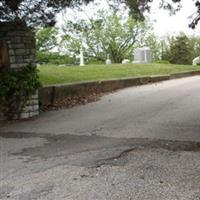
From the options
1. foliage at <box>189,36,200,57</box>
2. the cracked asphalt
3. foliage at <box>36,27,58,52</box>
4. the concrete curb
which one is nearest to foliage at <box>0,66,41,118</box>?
the cracked asphalt

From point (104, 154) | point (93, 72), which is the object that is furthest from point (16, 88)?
point (93, 72)

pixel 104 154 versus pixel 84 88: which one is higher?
pixel 84 88

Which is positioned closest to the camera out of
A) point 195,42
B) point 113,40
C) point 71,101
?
point 71,101

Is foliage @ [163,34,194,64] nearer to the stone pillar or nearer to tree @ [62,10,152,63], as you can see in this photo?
tree @ [62,10,152,63]

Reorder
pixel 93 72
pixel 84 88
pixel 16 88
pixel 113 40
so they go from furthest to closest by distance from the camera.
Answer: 1. pixel 113 40
2. pixel 93 72
3. pixel 84 88
4. pixel 16 88

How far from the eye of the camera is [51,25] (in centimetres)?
1302

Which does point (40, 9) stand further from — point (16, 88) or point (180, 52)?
point (180, 52)

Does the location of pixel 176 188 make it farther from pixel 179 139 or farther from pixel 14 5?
pixel 14 5

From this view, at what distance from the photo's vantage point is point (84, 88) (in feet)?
55.0

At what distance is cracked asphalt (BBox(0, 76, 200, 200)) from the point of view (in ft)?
20.1

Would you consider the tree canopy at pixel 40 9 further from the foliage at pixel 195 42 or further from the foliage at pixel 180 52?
the foliage at pixel 195 42

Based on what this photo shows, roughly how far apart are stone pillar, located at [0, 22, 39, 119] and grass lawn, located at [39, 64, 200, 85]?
3534mm

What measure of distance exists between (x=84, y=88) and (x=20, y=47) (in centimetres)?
465

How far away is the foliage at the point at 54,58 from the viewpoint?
3665 cm
